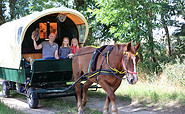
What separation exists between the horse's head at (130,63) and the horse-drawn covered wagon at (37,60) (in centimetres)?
222

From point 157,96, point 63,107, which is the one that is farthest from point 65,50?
point 157,96

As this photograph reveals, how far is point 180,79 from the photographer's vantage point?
25.1 feet

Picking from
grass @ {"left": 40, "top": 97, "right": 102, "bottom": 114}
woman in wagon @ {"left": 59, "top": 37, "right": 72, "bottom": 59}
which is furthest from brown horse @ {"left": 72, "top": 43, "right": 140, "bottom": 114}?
woman in wagon @ {"left": 59, "top": 37, "right": 72, "bottom": 59}

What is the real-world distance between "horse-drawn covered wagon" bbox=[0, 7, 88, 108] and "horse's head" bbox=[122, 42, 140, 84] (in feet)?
7.29

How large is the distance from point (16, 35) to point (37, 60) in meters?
1.39

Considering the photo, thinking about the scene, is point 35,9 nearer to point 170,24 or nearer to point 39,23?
point 39,23

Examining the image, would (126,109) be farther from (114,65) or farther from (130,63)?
(130,63)

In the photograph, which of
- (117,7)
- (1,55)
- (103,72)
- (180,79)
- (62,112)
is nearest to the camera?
(103,72)

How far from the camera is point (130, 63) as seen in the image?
14.1 feet

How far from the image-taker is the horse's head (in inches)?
164

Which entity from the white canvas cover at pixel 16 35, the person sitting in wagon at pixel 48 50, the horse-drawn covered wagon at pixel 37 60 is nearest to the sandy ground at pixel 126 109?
the horse-drawn covered wagon at pixel 37 60

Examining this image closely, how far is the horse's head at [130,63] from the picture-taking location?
4.17 metres

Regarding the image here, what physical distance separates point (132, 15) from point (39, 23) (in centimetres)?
384

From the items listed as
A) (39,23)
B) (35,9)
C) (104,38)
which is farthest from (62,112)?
(35,9)
